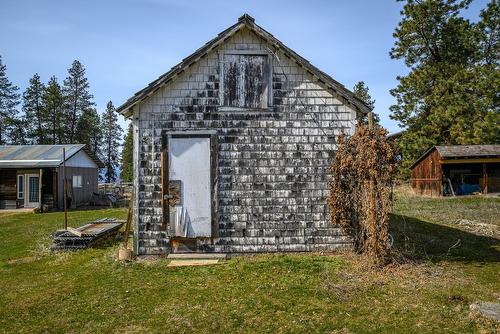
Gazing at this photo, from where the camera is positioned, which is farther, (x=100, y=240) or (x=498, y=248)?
(x=100, y=240)

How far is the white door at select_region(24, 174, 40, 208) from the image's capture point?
1069 inches

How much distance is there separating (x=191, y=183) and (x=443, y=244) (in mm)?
8025

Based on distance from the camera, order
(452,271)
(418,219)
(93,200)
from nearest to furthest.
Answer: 1. (452,271)
2. (418,219)
3. (93,200)

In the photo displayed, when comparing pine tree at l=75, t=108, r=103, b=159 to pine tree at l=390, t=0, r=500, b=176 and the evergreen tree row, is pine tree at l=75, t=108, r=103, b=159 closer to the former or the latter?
the evergreen tree row

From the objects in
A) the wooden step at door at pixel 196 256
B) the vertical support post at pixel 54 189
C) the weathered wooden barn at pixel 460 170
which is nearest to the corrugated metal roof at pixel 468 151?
the weathered wooden barn at pixel 460 170

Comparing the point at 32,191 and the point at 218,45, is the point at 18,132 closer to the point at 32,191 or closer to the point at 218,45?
the point at 32,191

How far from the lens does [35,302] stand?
293 inches

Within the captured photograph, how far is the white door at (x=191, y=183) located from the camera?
407 inches

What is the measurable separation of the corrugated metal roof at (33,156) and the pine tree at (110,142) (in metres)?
32.7

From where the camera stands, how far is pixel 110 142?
6366 centimetres

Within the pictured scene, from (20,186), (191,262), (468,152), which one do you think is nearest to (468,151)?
(468,152)

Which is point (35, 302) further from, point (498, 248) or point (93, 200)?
point (93, 200)

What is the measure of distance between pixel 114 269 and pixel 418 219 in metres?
13.9

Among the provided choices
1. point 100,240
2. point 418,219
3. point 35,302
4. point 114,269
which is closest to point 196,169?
point 114,269
